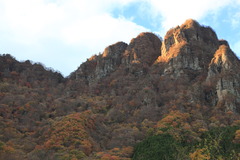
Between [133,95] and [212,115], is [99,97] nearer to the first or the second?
[133,95]

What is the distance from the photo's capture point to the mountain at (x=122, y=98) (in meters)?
52.1

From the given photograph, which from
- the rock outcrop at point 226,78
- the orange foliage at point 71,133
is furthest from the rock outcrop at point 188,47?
the orange foliage at point 71,133

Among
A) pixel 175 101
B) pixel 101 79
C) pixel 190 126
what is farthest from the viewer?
pixel 101 79

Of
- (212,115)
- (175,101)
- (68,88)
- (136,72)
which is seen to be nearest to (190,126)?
(212,115)

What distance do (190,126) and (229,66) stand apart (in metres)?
25.7

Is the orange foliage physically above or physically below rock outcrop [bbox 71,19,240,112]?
below

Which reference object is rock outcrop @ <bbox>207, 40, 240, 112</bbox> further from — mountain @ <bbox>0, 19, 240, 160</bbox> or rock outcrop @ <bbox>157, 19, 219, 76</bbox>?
rock outcrop @ <bbox>157, 19, 219, 76</bbox>

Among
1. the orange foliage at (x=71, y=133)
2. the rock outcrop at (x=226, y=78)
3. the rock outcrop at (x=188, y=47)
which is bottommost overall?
the orange foliage at (x=71, y=133)

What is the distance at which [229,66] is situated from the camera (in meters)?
72.7

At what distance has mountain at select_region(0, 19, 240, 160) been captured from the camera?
171 feet

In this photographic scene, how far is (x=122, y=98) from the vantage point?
78.6m

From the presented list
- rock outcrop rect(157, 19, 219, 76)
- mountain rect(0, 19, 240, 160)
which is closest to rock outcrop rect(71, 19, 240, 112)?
rock outcrop rect(157, 19, 219, 76)

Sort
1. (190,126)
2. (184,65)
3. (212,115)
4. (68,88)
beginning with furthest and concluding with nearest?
(68,88)
(184,65)
(212,115)
(190,126)

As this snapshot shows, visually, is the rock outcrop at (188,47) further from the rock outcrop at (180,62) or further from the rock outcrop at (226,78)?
the rock outcrop at (226,78)
